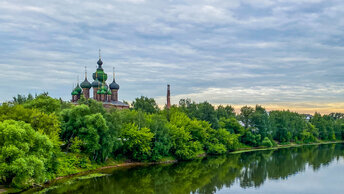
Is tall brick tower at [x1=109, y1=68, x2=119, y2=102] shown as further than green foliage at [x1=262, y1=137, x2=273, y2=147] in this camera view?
Yes

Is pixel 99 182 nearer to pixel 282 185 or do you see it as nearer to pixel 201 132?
pixel 282 185

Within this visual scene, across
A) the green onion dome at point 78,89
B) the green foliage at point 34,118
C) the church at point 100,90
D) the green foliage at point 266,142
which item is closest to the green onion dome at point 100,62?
the church at point 100,90

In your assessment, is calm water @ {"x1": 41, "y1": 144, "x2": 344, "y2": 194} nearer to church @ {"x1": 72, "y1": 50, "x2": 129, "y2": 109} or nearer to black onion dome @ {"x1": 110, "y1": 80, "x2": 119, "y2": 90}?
church @ {"x1": 72, "y1": 50, "x2": 129, "y2": 109}

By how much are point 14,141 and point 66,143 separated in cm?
1212

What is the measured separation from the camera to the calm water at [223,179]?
31250 millimetres

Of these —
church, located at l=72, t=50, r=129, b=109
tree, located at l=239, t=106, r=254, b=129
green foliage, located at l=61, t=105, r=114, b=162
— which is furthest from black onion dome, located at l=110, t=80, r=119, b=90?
green foliage, located at l=61, t=105, r=114, b=162

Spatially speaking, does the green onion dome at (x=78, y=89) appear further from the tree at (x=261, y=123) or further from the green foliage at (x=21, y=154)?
the green foliage at (x=21, y=154)

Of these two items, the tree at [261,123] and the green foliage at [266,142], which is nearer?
the green foliage at [266,142]

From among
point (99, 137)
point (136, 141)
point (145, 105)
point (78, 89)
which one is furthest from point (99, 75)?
point (99, 137)

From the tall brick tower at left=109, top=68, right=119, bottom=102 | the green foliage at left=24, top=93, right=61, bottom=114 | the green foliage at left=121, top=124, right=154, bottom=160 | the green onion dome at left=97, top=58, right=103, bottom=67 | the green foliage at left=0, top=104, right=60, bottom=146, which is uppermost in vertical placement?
the green onion dome at left=97, top=58, right=103, bottom=67

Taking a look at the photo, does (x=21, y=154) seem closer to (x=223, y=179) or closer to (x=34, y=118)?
(x=34, y=118)

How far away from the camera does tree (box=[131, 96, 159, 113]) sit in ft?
240

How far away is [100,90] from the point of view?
243ft

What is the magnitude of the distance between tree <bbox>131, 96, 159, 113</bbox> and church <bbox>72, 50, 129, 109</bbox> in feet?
15.9
